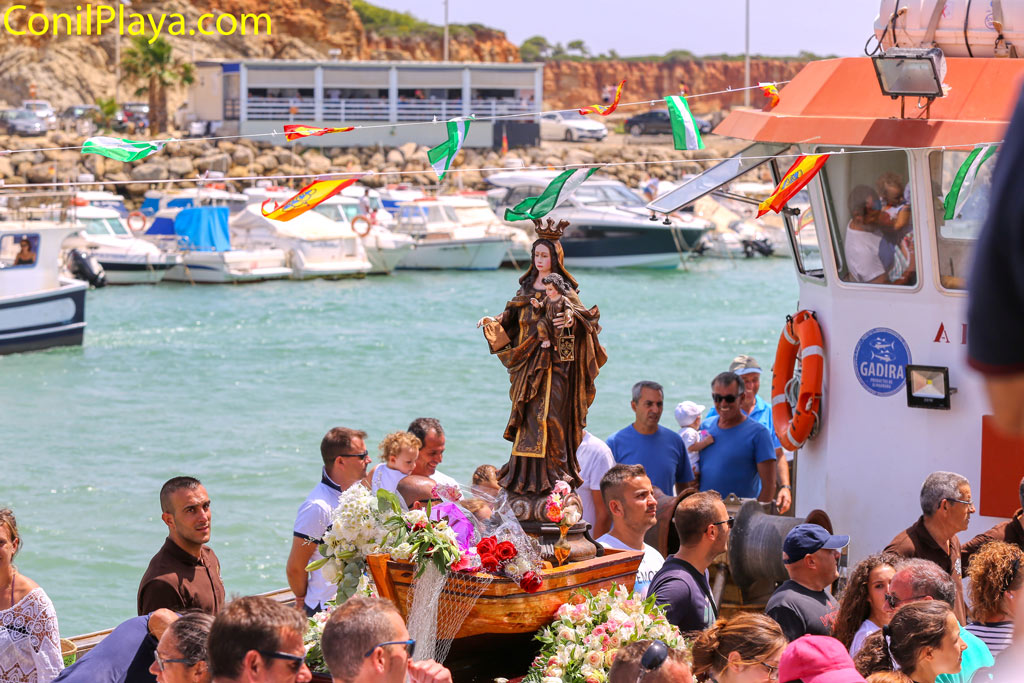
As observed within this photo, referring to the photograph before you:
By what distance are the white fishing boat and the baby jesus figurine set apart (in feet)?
8.99

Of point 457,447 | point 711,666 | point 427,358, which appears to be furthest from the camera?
point 427,358

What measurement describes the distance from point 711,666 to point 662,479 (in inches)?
158

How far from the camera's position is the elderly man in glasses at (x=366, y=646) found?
12.5 ft

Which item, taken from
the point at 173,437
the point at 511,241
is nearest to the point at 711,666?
the point at 173,437

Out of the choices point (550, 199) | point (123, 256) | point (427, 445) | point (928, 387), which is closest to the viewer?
point (550, 199)

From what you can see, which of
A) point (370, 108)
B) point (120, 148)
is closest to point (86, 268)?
point (370, 108)

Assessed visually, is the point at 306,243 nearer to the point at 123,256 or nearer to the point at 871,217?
the point at 123,256

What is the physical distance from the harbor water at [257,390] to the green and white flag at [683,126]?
8017 millimetres

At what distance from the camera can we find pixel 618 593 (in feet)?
18.0

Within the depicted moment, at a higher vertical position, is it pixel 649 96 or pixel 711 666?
pixel 649 96

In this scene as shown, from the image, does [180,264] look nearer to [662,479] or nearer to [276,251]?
[276,251]

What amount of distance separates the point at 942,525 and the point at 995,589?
1.13 metres

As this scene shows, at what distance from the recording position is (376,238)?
47.2 meters

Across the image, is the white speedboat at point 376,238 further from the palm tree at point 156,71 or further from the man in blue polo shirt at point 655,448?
the man in blue polo shirt at point 655,448
